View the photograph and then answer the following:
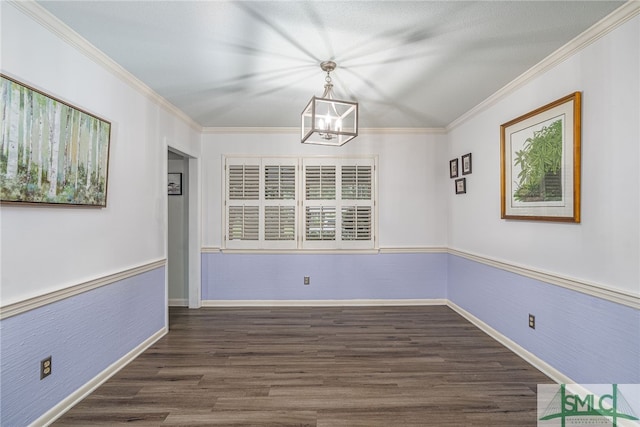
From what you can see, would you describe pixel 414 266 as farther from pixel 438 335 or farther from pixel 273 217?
pixel 273 217

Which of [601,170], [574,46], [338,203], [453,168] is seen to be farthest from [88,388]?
[453,168]

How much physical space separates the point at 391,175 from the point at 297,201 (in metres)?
1.34

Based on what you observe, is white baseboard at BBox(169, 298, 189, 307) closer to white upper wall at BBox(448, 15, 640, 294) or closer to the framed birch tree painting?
the framed birch tree painting

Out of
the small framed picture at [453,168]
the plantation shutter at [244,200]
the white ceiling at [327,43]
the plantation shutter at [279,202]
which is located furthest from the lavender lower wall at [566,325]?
the plantation shutter at [244,200]

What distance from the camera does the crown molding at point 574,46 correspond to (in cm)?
184

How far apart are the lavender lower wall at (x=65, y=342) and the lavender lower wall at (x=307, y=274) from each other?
1.41m

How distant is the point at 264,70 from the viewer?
2.63m

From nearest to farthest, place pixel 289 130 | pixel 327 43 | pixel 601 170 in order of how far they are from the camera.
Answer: pixel 601 170 < pixel 327 43 < pixel 289 130

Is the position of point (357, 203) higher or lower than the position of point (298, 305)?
higher

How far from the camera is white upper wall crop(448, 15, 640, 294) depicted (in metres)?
1.86

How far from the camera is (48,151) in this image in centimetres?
190

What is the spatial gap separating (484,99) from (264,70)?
89.0 inches

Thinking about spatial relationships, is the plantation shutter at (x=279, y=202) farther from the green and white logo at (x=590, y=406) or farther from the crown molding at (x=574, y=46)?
the green and white logo at (x=590, y=406)

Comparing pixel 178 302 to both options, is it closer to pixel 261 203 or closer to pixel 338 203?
pixel 261 203
